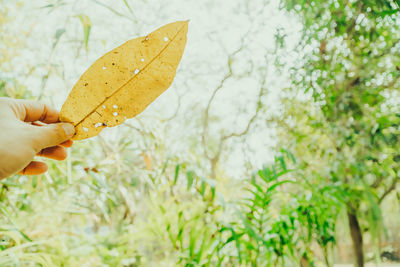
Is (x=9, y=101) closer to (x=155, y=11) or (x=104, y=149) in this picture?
(x=104, y=149)

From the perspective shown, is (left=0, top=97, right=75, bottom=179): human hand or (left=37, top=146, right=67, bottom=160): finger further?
(left=37, top=146, right=67, bottom=160): finger

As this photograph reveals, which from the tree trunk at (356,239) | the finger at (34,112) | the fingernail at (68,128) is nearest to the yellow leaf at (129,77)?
the fingernail at (68,128)

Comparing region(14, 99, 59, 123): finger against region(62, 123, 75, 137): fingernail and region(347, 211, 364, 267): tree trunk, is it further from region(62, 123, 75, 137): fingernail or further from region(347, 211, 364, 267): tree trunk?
region(347, 211, 364, 267): tree trunk

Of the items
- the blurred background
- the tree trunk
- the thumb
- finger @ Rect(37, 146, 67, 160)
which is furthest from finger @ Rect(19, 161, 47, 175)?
the tree trunk

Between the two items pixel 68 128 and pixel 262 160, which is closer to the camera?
pixel 68 128

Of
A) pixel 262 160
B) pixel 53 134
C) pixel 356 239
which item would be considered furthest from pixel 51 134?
pixel 356 239

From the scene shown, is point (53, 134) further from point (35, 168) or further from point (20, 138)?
point (35, 168)
